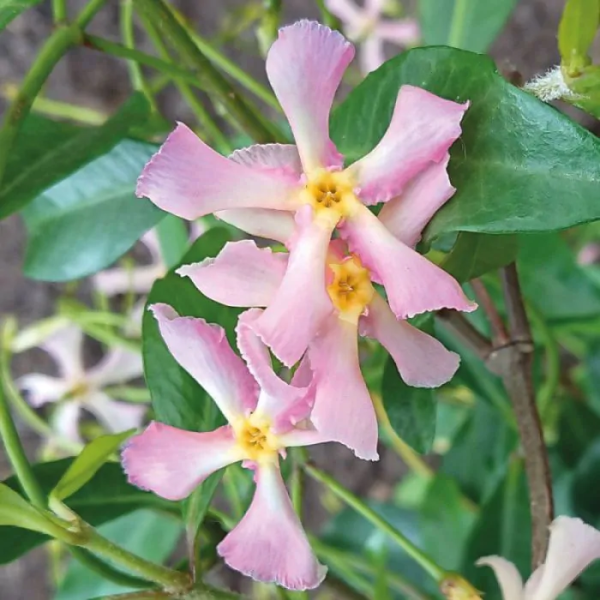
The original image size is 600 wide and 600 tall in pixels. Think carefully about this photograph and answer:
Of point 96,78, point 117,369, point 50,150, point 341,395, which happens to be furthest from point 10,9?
point 96,78

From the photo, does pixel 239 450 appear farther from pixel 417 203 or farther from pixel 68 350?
pixel 68 350

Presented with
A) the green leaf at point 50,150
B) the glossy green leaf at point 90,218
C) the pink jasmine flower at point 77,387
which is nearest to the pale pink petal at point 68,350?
the pink jasmine flower at point 77,387

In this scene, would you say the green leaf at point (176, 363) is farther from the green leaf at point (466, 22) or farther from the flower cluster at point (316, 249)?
the green leaf at point (466, 22)

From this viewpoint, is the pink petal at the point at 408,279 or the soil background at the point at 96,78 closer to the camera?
the pink petal at the point at 408,279

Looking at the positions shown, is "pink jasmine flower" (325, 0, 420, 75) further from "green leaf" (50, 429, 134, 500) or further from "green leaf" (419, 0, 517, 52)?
"green leaf" (50, 429, 134, 500)

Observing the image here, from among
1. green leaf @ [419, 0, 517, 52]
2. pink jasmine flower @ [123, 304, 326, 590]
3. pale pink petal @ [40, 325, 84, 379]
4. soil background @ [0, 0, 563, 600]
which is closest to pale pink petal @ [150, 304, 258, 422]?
pink jasmine flower @ [123, 304, 326, 590]

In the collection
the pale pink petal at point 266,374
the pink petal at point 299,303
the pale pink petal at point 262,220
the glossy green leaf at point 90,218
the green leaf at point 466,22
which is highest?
the green leaf at point 466,22
